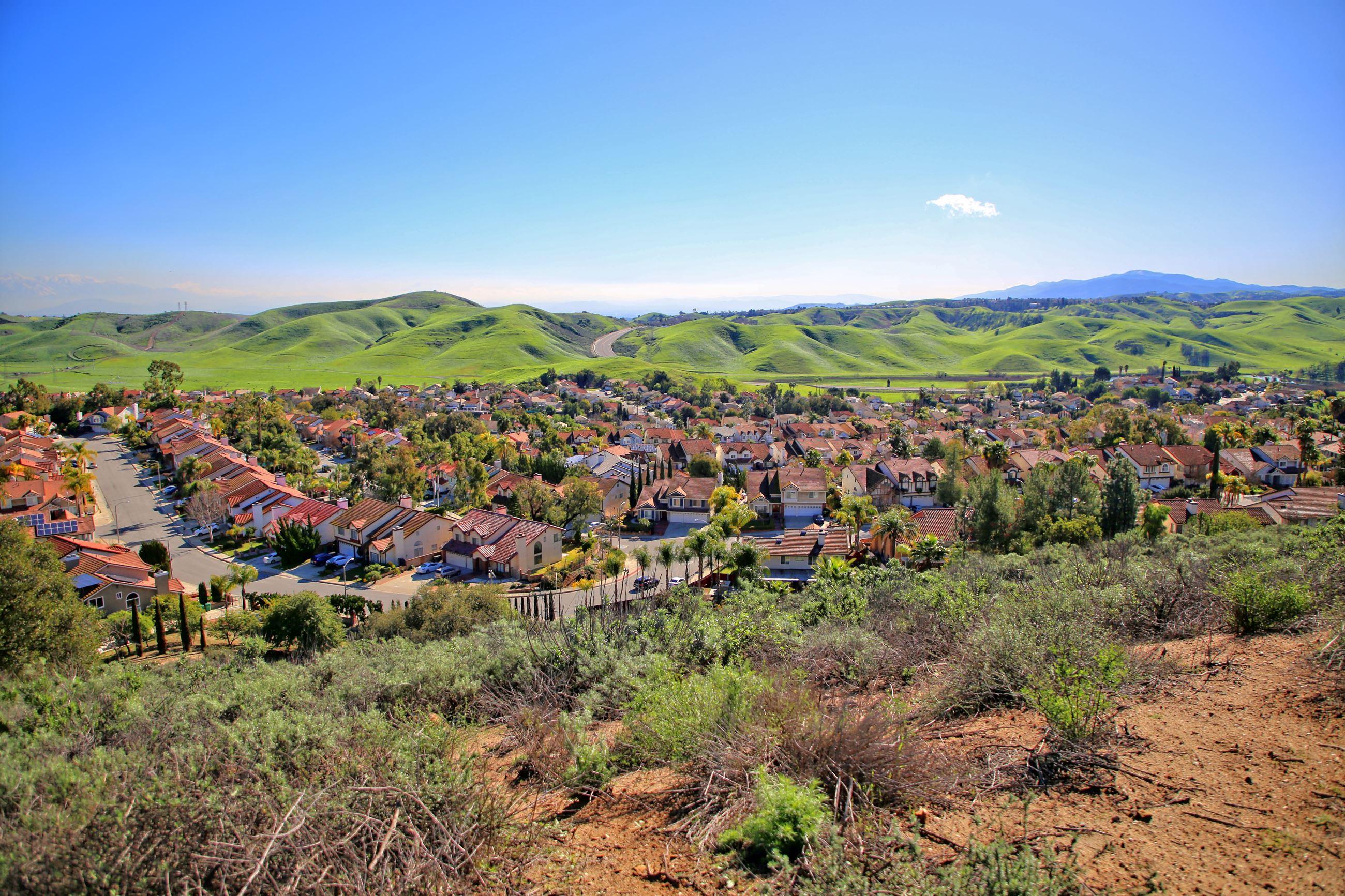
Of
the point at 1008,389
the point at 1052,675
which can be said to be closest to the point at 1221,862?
the point at 1052,675

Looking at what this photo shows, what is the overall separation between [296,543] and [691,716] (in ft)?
106

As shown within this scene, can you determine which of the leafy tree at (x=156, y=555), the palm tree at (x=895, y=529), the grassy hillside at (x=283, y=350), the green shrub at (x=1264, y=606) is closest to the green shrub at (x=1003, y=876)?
the green shrub at (x=1264, y=606)

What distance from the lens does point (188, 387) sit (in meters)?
106

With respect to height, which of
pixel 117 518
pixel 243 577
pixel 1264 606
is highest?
pixel 1264 606

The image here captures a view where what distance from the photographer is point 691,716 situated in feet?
17.0

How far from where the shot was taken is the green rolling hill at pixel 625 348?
5276 inches

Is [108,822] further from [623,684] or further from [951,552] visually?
[951,552]

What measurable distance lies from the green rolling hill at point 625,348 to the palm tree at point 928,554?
106732 millimetres

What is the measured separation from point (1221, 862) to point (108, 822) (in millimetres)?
6070

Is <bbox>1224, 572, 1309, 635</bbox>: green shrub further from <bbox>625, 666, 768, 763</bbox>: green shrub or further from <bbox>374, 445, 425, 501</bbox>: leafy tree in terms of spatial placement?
<bbox>374, 445, 425, 501</bbox>: leafy tree

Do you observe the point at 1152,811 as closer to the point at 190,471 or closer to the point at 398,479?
the point at 398,479

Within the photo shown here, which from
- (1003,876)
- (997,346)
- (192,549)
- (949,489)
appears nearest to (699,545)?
(949,489)

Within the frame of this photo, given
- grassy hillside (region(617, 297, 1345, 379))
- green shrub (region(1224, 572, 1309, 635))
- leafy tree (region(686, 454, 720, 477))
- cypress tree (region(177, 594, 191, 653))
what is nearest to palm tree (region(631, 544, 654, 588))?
leafy tree (region(686, 454, 720, 477))

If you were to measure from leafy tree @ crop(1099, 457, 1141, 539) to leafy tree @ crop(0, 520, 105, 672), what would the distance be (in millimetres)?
31797
